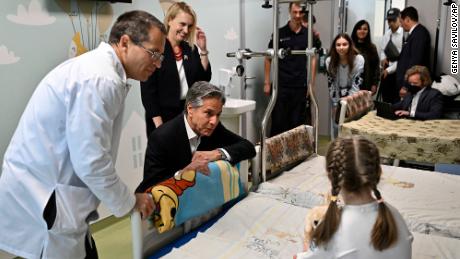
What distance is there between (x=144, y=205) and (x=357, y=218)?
0.68m

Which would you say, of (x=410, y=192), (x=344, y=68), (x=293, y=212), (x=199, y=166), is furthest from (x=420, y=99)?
(x=199, y=166)

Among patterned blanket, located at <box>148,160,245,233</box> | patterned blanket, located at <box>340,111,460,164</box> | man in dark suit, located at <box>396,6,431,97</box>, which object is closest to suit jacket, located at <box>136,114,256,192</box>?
patterned blanket, located at <box>148,160,245,233</box>

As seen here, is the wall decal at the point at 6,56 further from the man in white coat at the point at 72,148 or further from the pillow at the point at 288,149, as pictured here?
the pillow at the point at 288,149

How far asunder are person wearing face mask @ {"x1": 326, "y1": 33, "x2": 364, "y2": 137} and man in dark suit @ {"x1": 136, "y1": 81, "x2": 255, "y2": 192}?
2.45 meters

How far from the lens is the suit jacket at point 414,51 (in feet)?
14.5

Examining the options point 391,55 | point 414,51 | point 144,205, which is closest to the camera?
point 144,205

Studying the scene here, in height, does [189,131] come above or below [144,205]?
above

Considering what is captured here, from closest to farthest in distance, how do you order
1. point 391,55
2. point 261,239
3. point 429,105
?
point 261,239
point 429,105
point 391,55

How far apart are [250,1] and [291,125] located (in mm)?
1338

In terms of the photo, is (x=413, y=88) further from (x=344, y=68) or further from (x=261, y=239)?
(x=261, y=239)

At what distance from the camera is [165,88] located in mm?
2365

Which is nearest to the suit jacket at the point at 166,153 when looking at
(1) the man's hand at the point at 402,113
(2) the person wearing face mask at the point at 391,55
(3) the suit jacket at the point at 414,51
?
(1) the man's hand at the point at 402,113

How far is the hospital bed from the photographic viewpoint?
1523mm

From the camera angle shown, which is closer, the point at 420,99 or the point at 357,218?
the point at 357,218
